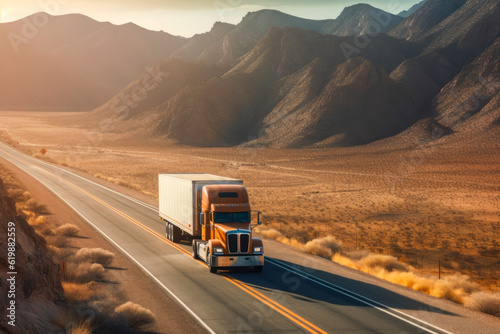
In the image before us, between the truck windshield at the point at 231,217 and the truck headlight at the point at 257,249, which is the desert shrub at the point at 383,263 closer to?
the truck headlight at the point at 257,249

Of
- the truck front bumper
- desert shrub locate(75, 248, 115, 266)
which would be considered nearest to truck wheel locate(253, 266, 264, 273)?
the truck front bumper

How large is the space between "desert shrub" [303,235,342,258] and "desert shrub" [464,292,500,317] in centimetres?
→ 945

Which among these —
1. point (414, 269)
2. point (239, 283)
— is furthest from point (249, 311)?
point (414, 269)

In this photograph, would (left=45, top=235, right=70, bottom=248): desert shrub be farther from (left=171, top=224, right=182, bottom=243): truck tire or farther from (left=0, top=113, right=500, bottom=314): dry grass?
(left=0, top=113, right=500, bottom=314): dry grass

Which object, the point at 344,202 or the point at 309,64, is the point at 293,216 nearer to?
the point at 344,202

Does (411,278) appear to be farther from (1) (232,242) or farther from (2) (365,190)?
(2) (365,190)

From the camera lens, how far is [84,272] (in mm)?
19281

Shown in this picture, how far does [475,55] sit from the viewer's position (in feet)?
449

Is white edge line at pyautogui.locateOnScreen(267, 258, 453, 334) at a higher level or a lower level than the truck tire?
lower

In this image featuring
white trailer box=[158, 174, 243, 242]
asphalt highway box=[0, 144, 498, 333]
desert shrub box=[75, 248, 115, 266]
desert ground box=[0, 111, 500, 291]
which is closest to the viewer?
asphalt highway box=[0, 144, 498, 333]

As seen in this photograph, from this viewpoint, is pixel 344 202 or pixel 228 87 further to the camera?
pixel 228 87

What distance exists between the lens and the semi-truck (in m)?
20.2

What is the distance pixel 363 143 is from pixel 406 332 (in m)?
96.2

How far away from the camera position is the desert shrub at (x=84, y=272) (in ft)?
61.7
